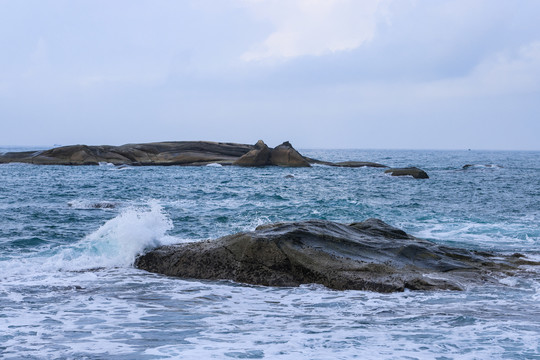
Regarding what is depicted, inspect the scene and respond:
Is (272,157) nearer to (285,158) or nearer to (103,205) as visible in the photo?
(285,158)

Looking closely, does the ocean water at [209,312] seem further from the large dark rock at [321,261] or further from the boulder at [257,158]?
the boulder at [257,158]

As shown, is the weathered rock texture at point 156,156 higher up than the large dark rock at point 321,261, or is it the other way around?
the weathered rock texture at point 156,156

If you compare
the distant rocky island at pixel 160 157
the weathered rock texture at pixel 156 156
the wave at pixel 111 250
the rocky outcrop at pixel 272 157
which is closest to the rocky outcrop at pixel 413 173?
the distant rocky island at pixel 160 157

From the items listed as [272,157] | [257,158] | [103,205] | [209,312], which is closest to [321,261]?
[209,312]

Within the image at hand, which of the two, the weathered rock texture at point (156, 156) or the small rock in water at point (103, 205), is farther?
the weathered rock texture at point (156, 156)

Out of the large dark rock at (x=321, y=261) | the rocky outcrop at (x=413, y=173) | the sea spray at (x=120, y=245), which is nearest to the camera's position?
the large dark rock at (x=321, y=261)

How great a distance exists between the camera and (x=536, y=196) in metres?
26.9

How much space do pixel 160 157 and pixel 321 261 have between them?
53.4 meters

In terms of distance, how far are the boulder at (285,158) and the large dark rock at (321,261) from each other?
45.3 meters

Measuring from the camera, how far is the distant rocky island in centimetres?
5534

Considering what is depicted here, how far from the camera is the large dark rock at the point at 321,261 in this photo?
8500 millimetres

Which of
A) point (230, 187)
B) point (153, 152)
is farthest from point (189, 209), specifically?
point (153, 152)

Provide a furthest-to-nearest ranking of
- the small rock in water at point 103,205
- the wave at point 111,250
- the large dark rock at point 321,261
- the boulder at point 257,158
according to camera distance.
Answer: the boulder at point 257,158 → the small rock in water at point 103,205 → the wave at point 111,250 → the large dark rock at point 321,261

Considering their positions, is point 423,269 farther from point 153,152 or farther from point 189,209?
point 153,152
